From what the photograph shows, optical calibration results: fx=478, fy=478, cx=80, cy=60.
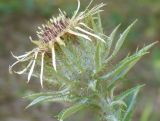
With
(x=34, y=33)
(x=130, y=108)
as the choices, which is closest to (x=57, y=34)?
(x=130, y=108)

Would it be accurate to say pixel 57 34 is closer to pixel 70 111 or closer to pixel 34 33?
pixel 70 111

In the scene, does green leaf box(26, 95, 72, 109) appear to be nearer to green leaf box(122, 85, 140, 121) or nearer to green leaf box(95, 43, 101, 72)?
green leaf box(95, 43, 101, 72)

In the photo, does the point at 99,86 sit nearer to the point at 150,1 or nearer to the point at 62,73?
the point at 62,73

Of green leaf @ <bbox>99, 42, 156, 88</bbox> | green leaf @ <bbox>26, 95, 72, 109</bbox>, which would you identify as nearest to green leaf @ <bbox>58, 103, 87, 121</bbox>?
green leaf @ <bbox>26, 95, 72, 109</bbox>

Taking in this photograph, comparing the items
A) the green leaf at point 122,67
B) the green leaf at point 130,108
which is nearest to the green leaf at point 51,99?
the green leaf at point 122,67

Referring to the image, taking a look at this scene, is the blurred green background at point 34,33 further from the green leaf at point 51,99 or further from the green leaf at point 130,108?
the green leaf at point 51,99
